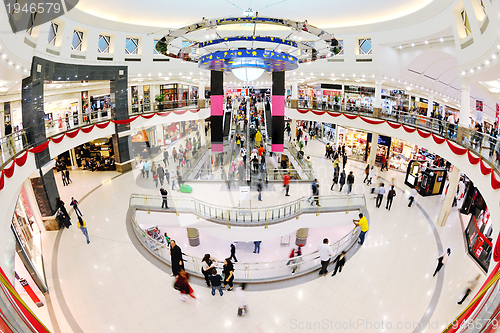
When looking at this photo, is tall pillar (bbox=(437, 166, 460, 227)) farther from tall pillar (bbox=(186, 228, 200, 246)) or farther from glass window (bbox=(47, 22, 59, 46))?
glass window (bbox=(47, 22, 59, 46))

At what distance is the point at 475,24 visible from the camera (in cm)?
765

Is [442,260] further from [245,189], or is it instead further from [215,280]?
[245,189]

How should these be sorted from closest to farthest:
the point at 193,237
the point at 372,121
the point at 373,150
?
the point at 193,237 < the point at 372,121 < the point at 373,150

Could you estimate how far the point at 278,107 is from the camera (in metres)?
13.2

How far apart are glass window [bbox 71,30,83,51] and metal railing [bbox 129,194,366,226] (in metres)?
8.97

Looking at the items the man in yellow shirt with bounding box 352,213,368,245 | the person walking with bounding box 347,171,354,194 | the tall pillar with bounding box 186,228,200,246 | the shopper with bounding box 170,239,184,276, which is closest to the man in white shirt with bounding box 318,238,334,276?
the man in yellow shirt with bounding box 352,213,368,245

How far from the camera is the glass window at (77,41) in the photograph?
1343 centimetres

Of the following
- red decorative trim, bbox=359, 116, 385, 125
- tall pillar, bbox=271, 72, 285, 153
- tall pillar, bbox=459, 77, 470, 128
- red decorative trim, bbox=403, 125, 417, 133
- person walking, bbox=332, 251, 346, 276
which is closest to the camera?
person walking, bbox=332, 251, 346, 276

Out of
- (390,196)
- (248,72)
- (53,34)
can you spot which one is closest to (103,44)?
(53,34)

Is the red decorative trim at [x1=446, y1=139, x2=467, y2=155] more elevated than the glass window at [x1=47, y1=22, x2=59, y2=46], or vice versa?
the glass window at [x1=47, y1=22, x2=59, y2=46]

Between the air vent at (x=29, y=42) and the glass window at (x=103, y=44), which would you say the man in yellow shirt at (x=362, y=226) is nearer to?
the air vent at (x=29, y=42)

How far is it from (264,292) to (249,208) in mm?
3112

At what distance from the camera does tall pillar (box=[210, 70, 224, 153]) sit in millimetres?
12930

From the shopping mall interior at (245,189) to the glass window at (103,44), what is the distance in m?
0.11
